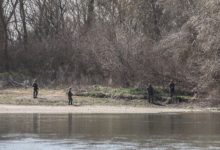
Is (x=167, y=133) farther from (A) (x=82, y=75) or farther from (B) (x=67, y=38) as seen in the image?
(B) (x=67, y=38)

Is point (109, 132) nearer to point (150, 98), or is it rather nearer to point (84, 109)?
point (84, 109)

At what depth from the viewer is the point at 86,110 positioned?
4672 cm

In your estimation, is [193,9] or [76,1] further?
[76,1]

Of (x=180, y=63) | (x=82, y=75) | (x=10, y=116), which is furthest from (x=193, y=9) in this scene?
(x=10, y=116)

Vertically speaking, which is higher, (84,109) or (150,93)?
(150,93)

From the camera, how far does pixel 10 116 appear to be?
4097 centimetres

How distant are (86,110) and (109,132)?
16.8 meters

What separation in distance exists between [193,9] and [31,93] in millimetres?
15370

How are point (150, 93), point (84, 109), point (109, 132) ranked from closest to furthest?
point (109, 132) → point (84, 109) → point (150, 93)

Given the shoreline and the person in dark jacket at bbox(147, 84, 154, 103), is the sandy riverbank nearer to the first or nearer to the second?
the shoreline

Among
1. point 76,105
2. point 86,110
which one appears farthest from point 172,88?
point 86,110

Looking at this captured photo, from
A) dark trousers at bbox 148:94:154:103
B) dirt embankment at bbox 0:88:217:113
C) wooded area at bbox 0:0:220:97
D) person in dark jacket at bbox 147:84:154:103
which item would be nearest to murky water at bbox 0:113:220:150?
dirt embankment at bbox 0:88:217:113

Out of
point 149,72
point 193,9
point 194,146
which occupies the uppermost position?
point 193,9

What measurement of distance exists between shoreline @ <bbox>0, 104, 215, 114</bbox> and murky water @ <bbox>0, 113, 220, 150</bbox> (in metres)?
4.49
